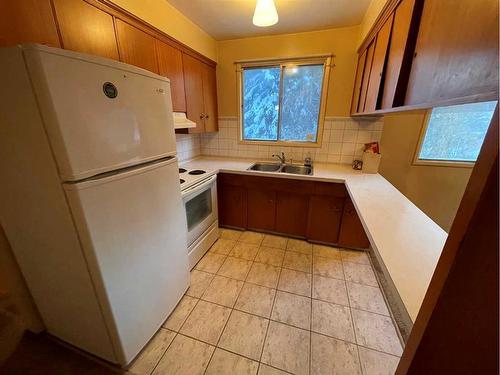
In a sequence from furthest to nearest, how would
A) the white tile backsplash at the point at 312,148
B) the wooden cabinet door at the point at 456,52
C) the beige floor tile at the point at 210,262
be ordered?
the white tile backsplash at the point at 312,148, the beige floor tile at the point at 210,262, the wooden cabinet door at the point at 456,52

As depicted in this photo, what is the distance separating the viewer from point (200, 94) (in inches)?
93.0

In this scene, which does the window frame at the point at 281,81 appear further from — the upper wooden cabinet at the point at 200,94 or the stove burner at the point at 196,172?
the stove burner at the point at 196,172

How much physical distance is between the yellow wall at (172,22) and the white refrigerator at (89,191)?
856 millimetres

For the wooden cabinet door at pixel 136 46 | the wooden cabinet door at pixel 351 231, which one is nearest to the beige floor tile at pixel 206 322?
the wooden cabinet door at pixel 351 231

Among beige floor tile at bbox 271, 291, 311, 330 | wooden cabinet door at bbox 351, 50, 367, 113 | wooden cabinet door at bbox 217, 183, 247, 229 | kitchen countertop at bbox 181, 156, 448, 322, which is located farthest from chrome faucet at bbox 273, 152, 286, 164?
beige floor tile at bbox 271, 291, 311, 330

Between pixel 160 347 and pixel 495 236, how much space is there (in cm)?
168

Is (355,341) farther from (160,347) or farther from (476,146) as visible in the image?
(476,146)

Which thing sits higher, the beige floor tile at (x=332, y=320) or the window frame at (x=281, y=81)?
the window frame at (x=281, y=81)

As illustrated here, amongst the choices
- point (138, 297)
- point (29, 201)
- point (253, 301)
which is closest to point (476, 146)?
point (253, 301)

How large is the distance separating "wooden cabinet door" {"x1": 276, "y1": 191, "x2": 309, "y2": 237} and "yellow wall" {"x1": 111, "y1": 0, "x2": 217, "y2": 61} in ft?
6.20

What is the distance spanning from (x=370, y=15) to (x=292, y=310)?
2.59m

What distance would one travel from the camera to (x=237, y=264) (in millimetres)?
2055

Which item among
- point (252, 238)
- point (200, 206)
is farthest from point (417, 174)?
point (200, 206)

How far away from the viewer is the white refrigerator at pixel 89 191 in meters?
0.77
